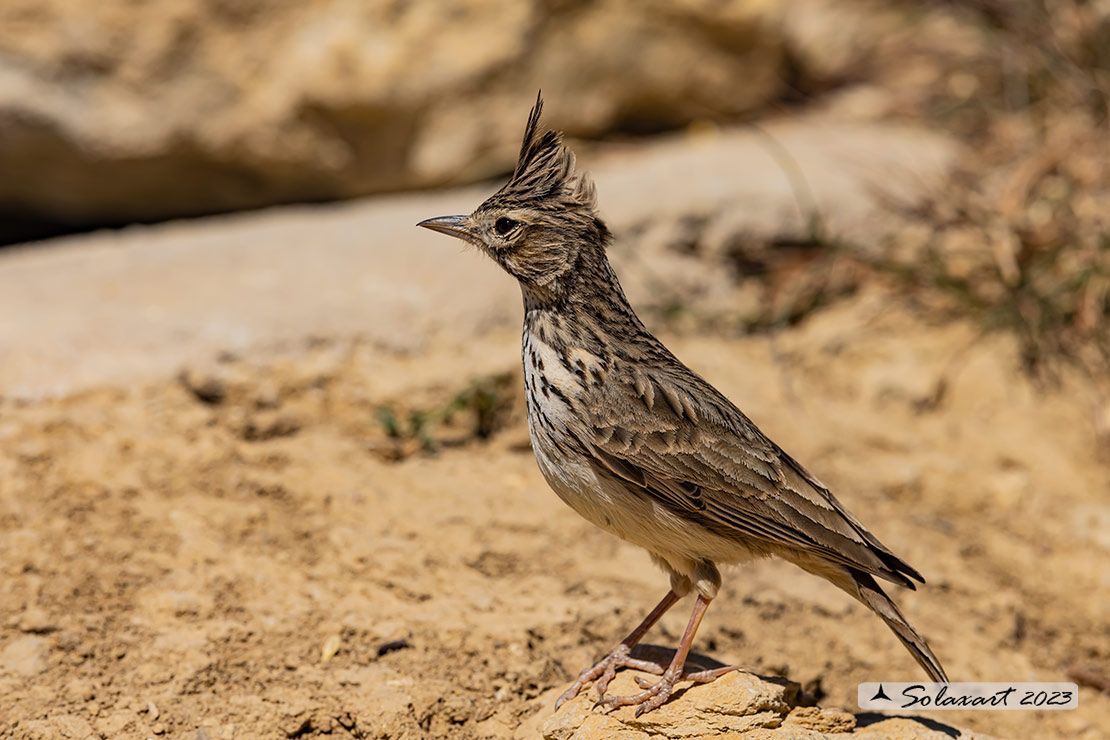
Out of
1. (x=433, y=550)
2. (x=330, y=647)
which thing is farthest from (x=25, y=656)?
(x=433, y=550)

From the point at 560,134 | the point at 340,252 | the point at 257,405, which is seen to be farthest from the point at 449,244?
the point at 560,134

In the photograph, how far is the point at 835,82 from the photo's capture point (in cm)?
969

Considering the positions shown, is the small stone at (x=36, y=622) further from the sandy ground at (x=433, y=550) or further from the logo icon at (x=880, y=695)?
the logo icon at (x=880, y=695)

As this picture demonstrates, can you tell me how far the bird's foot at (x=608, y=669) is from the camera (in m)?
3.73

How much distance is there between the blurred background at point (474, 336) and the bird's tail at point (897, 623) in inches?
8.5

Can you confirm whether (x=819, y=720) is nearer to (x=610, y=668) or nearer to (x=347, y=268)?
(x=610, y=668)

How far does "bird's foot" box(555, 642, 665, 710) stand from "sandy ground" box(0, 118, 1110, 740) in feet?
0.44

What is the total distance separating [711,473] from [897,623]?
2.55ft

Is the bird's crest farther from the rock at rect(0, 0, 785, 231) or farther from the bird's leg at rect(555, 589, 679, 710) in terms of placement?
the rock at rect(0, 0, 785, 231)

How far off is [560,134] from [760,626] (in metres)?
2.12

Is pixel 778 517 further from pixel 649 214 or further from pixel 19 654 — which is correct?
pixel 649 214

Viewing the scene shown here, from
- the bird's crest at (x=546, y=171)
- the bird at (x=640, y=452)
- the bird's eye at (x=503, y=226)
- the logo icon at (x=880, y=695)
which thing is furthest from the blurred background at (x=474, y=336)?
the bird's eye at (x=503, y=226)

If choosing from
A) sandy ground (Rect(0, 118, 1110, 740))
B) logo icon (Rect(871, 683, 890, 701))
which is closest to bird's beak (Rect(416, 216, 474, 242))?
sandy ground (Rect(0, 118, 1110, 740))

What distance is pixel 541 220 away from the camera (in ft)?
13.5
